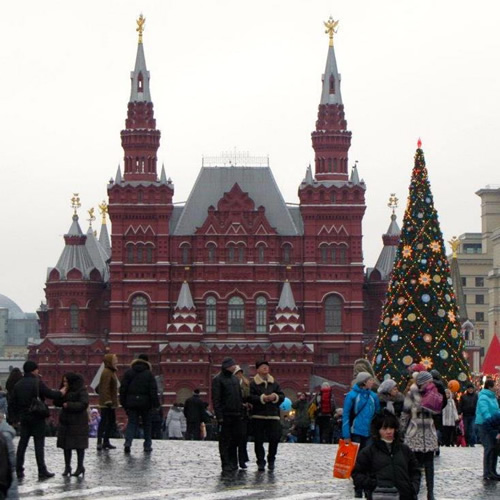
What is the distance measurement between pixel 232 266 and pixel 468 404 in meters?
64.5

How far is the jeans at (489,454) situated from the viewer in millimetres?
26391

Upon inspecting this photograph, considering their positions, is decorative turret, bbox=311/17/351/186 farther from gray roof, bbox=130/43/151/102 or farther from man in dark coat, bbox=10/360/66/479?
man in dark coat, bbox=10/360/66/479

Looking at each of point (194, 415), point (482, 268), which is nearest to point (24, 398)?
point (194, 415)

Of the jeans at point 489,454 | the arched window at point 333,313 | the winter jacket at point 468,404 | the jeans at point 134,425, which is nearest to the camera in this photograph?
the jeans at point 489,454

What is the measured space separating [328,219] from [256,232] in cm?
467

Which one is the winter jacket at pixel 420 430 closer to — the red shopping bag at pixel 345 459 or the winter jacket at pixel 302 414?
the red shopping bag at pixel 345 459

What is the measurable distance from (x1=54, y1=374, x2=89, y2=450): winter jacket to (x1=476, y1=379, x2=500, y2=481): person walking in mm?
6509

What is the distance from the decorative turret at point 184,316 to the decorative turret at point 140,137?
8.10 m

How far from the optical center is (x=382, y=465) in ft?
57.6

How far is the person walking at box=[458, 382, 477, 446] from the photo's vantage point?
38.8m

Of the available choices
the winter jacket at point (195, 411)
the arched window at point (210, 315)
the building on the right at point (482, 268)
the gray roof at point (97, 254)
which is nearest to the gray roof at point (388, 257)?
the arched window at point (210, 315)

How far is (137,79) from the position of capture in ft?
344

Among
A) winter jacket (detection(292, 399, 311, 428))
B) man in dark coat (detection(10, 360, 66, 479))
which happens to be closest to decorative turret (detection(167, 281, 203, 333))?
winter jacket (detection(292, 399, 311, 428))

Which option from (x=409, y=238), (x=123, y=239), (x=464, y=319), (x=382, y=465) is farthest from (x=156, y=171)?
(x=382, y=465)
